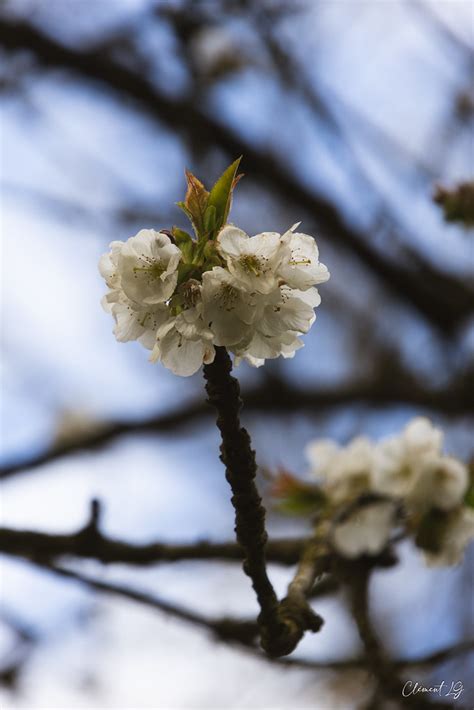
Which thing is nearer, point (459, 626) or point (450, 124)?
point (459, 626)

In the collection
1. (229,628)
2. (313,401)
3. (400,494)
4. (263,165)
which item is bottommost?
(229,628)

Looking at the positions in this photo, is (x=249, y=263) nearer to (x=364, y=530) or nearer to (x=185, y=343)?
(x=185, y=343)

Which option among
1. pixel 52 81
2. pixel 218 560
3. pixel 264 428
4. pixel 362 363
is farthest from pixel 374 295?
pixel 218 560

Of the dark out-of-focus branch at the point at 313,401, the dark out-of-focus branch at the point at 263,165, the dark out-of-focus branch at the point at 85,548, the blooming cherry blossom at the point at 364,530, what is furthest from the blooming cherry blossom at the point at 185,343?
the dark out-of-focus branch at the point at 263,165

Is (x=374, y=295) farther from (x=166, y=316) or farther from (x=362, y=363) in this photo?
(x=166, y=316)

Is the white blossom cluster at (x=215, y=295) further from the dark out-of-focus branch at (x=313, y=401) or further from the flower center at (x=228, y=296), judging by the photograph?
the dark out-of-focus branch at (x=313, y=401)

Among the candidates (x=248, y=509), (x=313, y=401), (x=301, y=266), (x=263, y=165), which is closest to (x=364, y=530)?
(x=248, y=509)
